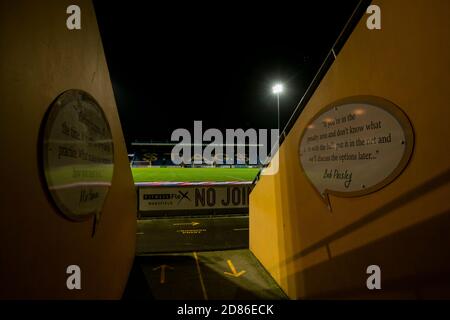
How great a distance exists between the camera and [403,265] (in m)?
2.23

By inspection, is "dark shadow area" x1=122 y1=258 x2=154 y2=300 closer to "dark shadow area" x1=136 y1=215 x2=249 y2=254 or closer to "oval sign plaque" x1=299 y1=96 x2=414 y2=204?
"dark shadow area" x1=136 y1=215 x2=249 y2=254

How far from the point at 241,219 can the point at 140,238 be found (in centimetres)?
437

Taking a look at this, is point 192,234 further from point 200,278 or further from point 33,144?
point 33,144

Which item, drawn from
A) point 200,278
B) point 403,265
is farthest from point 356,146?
point 200,278

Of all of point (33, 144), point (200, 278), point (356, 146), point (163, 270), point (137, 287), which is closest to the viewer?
point (33, 144)

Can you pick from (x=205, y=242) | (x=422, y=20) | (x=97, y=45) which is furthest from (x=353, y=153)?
(x=205, y=242)

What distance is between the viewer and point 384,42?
7.90ft

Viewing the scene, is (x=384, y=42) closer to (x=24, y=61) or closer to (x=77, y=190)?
(x=24, y=61)

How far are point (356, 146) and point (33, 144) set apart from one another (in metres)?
3.06

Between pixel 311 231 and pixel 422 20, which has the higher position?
pixel 422 20

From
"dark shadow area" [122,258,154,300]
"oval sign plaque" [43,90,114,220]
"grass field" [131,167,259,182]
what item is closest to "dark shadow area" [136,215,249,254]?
"dark shadow area" [122,258,154,300]

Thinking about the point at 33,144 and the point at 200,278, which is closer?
the point at 33,144

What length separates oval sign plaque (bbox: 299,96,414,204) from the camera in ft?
7.55

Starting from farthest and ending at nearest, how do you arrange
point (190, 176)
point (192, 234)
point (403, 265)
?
point (190, 176) → point (192, 234) → point (403, 265)
